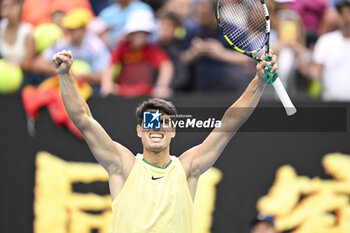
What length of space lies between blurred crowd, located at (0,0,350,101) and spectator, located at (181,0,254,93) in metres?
0.01

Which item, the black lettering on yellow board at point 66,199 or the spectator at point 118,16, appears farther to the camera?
the spectator at point 118,16

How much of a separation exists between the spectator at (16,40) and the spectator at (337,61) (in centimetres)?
360

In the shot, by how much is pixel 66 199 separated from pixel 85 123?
3724 millimetres

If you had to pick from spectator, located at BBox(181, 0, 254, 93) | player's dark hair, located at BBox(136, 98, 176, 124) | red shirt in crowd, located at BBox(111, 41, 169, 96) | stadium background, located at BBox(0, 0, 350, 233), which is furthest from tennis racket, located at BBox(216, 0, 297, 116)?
red shirt in crowd, located at BBox(111, 41, 169, 96)

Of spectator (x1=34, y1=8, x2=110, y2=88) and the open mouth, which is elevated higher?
spectator (x1=34, y1=8, x2=110, y2=88)

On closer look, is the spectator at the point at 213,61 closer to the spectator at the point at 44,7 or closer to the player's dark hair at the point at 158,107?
the spectator at the point at 44,7

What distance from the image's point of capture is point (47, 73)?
30.6 feet

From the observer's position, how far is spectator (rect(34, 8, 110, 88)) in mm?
9297

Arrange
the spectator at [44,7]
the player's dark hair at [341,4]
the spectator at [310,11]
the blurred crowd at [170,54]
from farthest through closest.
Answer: the spectator at [44,7] → the spectator at [310,11] → the blurred crowd at [170,54] → the player's dark hair at [341,4]

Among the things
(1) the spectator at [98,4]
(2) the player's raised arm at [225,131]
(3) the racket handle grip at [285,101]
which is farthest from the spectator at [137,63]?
(3) the racket handle grip at [285,101]

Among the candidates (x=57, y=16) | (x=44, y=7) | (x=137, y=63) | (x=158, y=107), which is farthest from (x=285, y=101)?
(x=44, y=7)

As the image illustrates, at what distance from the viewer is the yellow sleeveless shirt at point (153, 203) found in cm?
557

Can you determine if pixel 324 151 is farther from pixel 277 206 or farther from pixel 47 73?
pixel 47 73

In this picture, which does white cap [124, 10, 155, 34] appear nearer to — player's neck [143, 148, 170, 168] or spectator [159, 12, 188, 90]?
spectator [159, 12, 188, 90]
